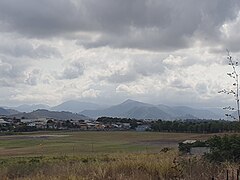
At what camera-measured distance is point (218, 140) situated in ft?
47.9

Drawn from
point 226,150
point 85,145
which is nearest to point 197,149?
point 226,150

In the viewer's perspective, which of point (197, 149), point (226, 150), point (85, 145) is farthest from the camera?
point (85, 145)

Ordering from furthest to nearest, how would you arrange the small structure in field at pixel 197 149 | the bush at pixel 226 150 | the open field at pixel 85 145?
1. the open field at pixel 85 145
2. the small structure in field at pixel 197 149
3. the bush at pixel 226 150

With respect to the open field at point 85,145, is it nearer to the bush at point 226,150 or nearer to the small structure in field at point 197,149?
the small structure in field at point 197,149

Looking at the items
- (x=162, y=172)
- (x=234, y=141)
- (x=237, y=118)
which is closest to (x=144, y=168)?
(x=162, y=172)

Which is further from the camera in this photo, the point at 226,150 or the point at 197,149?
the point at 197,149

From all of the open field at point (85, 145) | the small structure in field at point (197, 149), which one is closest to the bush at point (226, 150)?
the small structure in field at point (197, 149)

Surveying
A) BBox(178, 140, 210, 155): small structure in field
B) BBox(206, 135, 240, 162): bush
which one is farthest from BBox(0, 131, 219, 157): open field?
BBox(206, 135, 240, 162): bush

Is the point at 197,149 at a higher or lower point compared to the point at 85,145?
higher

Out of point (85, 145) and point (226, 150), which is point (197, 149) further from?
point (85, 145)

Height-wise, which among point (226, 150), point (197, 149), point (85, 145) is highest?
point (226, 150)

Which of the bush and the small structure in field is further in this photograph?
the small structure in field

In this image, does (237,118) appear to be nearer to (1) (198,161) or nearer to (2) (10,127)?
(1) (198,161)

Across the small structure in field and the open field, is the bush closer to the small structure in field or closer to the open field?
the small structure in field
